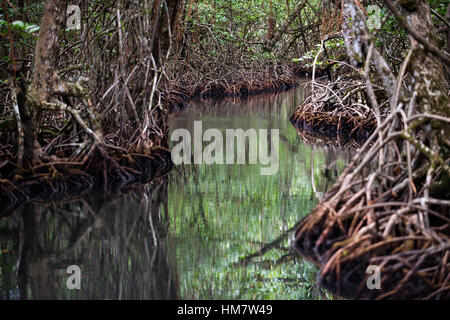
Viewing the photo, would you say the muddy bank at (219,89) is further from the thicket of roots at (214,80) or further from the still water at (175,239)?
the still water at (175,239)

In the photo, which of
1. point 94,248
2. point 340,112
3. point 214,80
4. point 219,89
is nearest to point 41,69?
point 94,248

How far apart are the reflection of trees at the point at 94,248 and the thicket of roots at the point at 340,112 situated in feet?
15.7

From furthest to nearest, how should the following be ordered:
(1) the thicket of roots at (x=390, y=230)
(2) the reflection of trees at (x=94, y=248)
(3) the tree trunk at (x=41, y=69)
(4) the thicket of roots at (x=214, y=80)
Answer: (4) the thicket of roots at (x=214, y=80) < (3) the tree trunk at (x=41, y=69) < (2) the reflection of trees at (x=94, y=248) < (1) the thicket of roots at (x=390, y=230)

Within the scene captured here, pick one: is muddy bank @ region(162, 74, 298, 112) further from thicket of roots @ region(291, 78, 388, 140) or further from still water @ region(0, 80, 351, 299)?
still water @ region(0, 80, 351, 299)

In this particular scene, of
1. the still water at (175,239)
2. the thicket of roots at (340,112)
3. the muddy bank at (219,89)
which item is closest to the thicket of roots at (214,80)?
the muddy bank at (219,89)

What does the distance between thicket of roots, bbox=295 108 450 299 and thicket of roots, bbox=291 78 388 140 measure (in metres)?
5.04

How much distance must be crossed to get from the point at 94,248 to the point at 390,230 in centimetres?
217

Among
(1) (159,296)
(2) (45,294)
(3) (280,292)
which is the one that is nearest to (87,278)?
(2) (45,294)

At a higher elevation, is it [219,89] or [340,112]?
[219,89]

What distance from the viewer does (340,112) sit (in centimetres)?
1059

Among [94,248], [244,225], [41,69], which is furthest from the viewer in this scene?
[41,69]

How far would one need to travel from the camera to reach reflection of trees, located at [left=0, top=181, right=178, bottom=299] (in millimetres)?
3758

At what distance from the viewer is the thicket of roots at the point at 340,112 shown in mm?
9938

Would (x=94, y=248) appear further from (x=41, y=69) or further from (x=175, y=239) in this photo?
(x=41, y=69)
